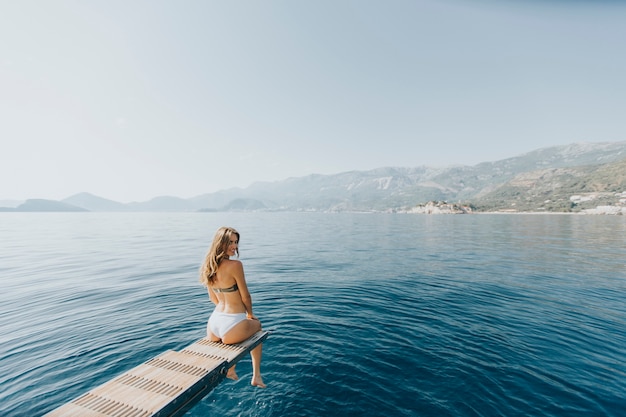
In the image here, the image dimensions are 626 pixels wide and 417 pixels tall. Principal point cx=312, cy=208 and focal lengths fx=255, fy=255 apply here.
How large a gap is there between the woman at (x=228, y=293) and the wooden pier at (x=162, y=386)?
15.3 inches

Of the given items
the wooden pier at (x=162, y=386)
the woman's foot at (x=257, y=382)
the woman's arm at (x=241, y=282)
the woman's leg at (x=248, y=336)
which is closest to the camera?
the wooden pier at (x=162, y=386)

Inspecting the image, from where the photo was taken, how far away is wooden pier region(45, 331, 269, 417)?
14.1ft

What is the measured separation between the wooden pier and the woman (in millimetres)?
388

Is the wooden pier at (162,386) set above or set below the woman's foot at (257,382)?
above

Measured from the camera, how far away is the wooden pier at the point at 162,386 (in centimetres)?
430

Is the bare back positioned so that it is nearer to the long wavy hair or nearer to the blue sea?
the long wavy hair

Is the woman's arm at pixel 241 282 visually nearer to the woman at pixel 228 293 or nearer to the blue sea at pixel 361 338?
the woman at pixel 228 293

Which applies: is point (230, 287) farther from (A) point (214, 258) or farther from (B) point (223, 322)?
(B) point (223, 322)

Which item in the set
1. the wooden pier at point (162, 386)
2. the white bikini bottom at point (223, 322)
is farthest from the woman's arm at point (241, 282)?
the wooden pier at point (162, 386)

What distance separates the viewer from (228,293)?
22.1 ft

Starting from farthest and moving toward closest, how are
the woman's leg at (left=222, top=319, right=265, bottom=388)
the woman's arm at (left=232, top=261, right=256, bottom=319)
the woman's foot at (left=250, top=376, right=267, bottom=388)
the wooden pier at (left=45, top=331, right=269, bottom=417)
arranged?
1. the woman's foot at (left=250, top=376, right=267, bottom=388)
2. the woman's leg at (left=222, top=319, right=265, bottom=388)
3. the woman's arm at (left=232, top=261, right=256, bottom=319)
4. the wooden pier at (left=45, top=331, right=269, bottom=417)

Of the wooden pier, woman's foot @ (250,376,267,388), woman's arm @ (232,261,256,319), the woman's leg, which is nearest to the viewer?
the wooden pier

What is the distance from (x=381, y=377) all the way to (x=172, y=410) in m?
5.80

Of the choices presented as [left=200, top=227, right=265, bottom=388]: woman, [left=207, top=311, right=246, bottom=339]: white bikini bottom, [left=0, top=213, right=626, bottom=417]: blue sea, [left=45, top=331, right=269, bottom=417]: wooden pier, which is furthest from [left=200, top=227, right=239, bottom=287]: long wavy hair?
[left=0, top=213, right=626, bottom=417]: blue sea
